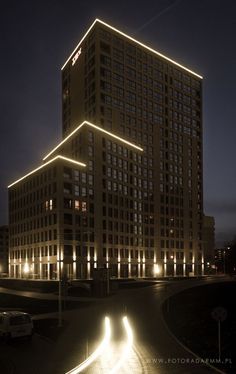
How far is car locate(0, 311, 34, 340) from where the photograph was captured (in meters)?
27.0

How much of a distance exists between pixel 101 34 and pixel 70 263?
60.6m

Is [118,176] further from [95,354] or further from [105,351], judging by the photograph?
[95,354]

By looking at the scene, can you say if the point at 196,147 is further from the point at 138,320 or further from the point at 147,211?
the point at 138,320

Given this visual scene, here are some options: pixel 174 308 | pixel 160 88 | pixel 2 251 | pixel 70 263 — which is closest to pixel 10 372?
pixel 174 308

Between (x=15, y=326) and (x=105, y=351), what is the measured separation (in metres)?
6.27

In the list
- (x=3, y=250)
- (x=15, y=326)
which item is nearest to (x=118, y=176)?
(x=15, y=326)

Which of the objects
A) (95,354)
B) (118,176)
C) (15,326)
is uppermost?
(118,176)

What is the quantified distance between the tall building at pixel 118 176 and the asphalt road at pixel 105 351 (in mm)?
54306

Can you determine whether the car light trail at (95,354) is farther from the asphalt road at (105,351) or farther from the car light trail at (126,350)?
the car light trail at (126,350)

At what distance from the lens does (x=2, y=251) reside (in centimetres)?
19125

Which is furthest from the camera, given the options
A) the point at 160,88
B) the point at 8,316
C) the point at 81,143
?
the point at 160,88

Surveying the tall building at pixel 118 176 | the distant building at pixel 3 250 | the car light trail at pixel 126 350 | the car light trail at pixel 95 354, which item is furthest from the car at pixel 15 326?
the distant building at pixel 3 250

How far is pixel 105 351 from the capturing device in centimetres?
2423

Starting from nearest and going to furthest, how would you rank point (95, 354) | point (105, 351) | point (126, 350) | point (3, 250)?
point (95, 354), point (105, 351), point (126, 350), point (3, 250)
